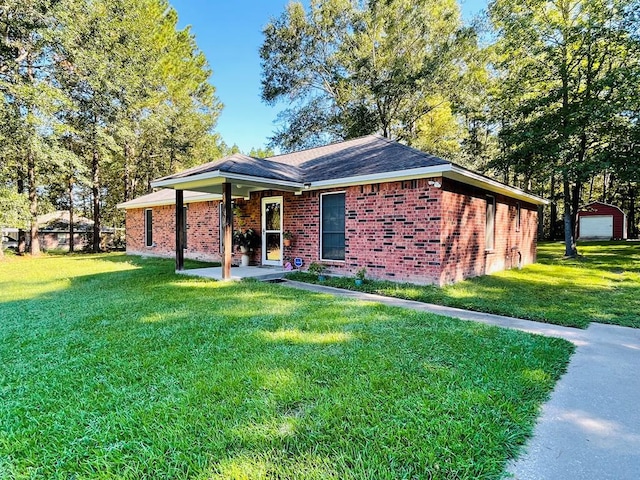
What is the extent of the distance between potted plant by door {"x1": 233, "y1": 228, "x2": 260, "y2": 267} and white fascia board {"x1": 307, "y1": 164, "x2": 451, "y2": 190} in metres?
2.70

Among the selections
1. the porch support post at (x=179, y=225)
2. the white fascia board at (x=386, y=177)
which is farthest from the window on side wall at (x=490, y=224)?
the porch support post at (x=179, y=225)

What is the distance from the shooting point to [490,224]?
10117 mm

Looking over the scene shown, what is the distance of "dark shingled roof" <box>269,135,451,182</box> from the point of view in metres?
8.03

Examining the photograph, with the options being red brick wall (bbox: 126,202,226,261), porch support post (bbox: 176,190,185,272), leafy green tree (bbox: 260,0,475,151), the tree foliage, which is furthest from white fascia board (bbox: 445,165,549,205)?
the tree foliage

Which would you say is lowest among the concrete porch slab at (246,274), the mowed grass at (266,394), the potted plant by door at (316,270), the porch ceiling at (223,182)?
the mowed grass at (266,394)

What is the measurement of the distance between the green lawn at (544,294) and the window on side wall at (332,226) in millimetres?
795

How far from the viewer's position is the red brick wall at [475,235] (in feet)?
25.4

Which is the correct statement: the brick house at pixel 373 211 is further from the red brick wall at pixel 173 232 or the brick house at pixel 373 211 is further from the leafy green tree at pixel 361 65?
the leafy green tree at pixel 361 65

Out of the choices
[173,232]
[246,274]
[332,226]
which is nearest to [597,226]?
[332,226]

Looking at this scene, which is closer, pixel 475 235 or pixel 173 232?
pixel 475 235

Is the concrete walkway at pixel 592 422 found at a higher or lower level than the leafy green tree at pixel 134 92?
lower

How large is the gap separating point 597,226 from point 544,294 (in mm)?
28068

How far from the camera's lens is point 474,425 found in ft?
7.57

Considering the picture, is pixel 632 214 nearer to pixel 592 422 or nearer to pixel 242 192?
pixel 242 192
